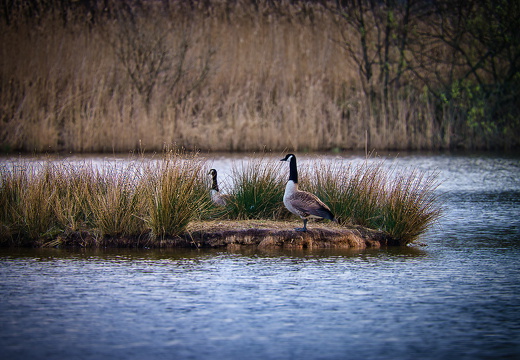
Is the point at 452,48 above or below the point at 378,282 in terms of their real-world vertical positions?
A: above

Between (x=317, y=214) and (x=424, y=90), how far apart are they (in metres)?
14.7

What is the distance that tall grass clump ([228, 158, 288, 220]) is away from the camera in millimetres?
10156

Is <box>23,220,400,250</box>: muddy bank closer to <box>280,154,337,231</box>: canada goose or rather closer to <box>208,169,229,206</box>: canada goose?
<box>280,154,337,231</box>: canada goose

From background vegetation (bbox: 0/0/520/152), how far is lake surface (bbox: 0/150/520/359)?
11838 millimetres

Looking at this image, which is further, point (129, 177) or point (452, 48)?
point (452, 48)

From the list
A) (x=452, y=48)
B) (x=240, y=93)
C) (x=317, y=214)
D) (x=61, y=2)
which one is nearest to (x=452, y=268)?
(x=317, y=214)

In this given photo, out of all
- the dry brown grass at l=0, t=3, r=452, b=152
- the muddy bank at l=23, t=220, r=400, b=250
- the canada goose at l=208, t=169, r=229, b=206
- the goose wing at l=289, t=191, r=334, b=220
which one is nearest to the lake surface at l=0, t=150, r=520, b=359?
the muddy bank at l=23, t=220, r=400, b=250

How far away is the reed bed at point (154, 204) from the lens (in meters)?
9.09

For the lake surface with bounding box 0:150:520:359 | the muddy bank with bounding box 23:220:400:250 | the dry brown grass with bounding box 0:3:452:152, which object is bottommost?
the lake surface with bounding box 0:150:520:359

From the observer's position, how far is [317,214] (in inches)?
352

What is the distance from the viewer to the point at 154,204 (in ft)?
29.7

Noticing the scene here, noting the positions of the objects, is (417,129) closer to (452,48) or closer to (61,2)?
(452,48)

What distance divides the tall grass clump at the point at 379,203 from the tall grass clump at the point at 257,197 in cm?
54

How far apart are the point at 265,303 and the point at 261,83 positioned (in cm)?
1762
